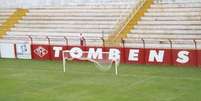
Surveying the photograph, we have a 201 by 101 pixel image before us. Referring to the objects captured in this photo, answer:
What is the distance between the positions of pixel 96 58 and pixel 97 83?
5.17 metres

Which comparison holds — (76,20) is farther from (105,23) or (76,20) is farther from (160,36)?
(160,36)

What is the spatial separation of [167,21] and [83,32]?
5.55 meters

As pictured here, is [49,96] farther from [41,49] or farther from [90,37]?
[90,37]

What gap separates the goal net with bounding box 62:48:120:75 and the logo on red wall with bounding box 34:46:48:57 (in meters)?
2.04

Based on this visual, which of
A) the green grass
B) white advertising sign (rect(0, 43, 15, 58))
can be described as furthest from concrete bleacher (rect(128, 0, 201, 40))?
white advertising sign (rect(0, 43, 15, 58))

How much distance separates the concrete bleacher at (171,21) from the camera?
3027 centimetres

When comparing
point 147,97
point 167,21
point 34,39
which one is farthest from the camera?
point 34,39

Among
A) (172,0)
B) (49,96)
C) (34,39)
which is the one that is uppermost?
(172,0)

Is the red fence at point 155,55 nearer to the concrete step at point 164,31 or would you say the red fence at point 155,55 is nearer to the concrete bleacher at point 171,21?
the concrete bleacher at point 171,21

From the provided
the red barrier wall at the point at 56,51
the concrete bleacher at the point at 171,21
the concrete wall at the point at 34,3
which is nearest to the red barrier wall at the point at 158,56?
the concrete bleacher at the point at 171,21

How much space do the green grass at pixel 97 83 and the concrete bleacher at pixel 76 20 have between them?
657 centimetres

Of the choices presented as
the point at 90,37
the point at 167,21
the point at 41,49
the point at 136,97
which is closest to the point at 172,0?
the point at 167,21

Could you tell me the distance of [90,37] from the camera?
32.6 m

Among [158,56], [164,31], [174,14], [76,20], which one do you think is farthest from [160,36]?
[76,20]
